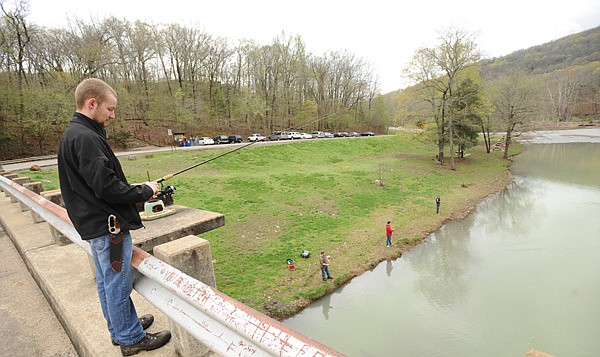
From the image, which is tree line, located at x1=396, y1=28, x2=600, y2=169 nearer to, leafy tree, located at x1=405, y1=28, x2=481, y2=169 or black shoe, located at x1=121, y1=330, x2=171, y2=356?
leafy tree, located at x1=405, y1=28, x2=481, y2=169

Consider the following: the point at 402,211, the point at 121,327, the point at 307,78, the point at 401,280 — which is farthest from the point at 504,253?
the point at 307,78

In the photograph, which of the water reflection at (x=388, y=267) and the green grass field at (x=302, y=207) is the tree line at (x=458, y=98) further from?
the water reflection at (x=388, y=267)

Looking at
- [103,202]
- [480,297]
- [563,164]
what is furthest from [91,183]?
[563,164]

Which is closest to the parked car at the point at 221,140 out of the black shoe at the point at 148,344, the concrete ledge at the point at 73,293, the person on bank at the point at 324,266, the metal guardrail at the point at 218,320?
the person on bank at the point at 324,266

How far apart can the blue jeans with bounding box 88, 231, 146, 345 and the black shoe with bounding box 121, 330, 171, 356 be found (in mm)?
32

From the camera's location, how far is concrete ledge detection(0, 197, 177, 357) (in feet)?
6.75

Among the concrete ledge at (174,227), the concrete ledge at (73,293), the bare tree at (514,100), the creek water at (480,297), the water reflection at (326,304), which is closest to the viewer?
the concrete ledge at (73,293)

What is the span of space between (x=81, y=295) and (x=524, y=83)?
119 ft

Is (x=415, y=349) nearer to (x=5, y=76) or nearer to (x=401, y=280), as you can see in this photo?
(x=401, y=280)

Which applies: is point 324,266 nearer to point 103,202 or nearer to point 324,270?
point 324,270

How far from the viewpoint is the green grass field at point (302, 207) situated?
943 centimetres

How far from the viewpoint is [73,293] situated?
105 inches

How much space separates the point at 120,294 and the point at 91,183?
0.71 metres

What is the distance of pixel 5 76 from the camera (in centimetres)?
2541
